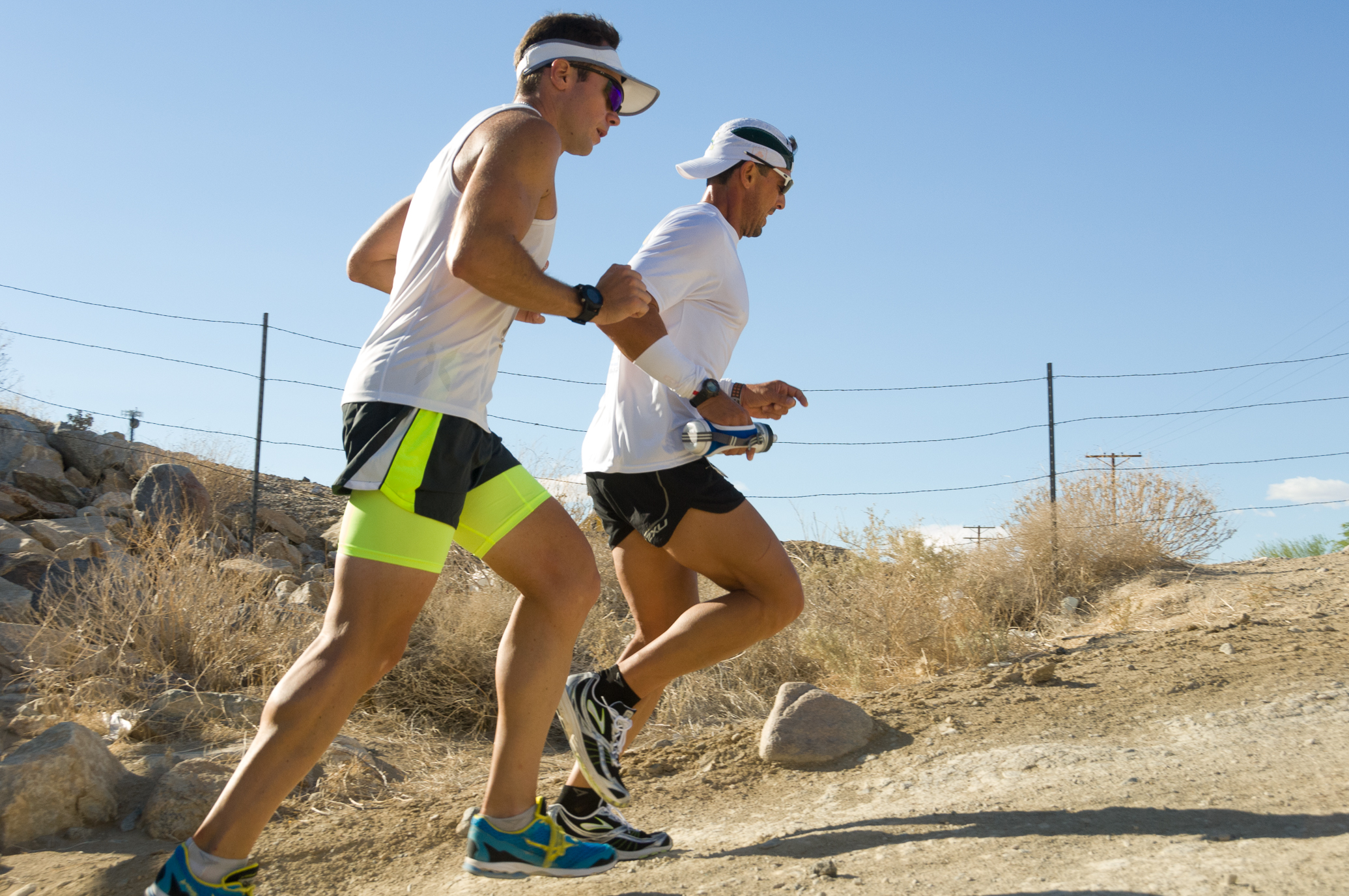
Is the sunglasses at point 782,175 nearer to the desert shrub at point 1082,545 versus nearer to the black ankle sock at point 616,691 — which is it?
the black ankle sock at point 616,691

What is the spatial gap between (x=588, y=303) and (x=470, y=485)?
52cm

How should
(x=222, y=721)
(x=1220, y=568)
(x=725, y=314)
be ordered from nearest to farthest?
(x=725, y=314) → (x=222, y=721) → (x=1220, y=568)

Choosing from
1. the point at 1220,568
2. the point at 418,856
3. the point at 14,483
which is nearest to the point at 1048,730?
the point at 418,856

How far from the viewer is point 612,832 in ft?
9.23

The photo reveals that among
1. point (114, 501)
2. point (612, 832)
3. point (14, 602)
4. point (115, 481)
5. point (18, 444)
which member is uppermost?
point (18, 444)

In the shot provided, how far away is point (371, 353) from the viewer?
7.72 feet

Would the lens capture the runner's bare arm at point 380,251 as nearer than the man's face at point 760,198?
Yes

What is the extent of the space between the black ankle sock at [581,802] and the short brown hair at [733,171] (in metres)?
1.99

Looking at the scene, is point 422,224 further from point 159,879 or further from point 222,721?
point 222,721

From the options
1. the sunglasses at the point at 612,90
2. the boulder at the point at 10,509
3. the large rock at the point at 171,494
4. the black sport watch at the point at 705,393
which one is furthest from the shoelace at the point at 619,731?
the boulder at the point at 10,509

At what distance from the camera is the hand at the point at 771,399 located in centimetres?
329

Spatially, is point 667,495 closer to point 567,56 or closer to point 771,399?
point 771,399

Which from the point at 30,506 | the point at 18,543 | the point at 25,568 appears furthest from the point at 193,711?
the point at 30,506

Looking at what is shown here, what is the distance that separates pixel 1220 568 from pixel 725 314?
954cm
